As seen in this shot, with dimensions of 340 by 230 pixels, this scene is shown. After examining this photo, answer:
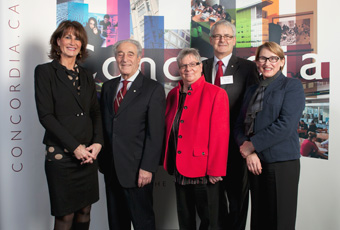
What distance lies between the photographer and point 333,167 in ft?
9.84

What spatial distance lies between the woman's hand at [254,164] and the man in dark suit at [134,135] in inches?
25.3

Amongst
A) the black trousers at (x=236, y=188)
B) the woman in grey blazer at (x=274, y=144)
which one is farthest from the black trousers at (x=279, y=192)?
the black trousers at (x=236, y=188)

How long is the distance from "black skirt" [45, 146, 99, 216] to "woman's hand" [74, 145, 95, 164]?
0.28 ft

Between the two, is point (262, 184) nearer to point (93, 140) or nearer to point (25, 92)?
point (93, 140)

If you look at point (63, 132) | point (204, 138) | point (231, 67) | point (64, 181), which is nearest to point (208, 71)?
point (231, 67)

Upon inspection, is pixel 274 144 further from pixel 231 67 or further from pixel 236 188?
pixel 231 67

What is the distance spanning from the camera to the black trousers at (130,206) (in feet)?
6.95

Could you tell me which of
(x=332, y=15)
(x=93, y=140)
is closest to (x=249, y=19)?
(x=332, y=15)

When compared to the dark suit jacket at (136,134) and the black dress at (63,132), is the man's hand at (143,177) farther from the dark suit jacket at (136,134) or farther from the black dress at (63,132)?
the black dress at (63,132)

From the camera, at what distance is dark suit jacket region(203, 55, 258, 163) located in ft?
7.90

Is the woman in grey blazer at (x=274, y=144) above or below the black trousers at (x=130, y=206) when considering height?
above

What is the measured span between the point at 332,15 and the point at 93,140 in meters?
2.70

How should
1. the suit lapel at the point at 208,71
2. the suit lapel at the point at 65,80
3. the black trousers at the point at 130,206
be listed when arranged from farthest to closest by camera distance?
the suit lapel at the point at 208,71
the black trousers at the point at 130,206
the suit lapel at the point at 65,80

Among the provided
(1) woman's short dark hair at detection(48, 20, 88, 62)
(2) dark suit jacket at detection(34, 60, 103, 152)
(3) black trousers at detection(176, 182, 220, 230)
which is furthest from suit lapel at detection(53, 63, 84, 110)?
(3) black trousers at detection(176, 182, 220, 230)
